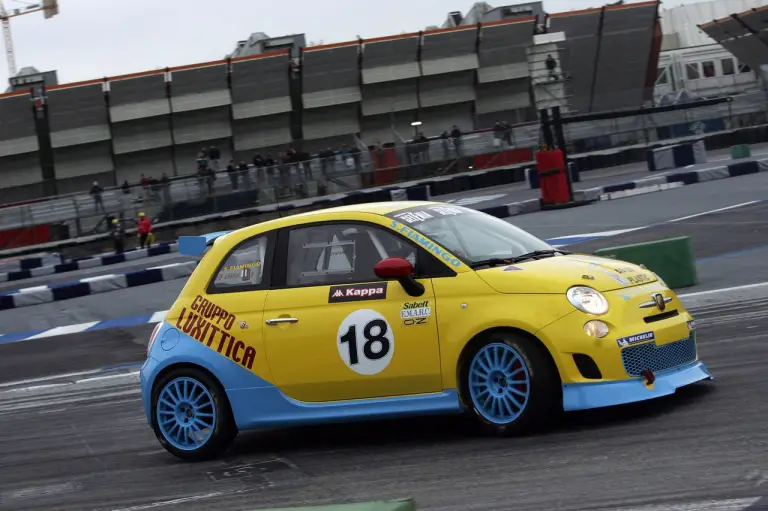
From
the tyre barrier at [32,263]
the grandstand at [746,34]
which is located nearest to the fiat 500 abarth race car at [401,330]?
the tyre barrier at [32,263]

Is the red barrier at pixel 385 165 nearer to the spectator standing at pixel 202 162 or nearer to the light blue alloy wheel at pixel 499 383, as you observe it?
the spectator standing at pixel 202 162

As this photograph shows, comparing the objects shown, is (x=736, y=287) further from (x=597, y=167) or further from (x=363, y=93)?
(x=363, y=93)

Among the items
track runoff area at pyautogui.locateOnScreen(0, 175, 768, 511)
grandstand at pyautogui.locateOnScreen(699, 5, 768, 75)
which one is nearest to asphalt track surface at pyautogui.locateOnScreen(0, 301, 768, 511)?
track runoff area at pyautogui.locateOnScreen(0, 175, 768, 511)

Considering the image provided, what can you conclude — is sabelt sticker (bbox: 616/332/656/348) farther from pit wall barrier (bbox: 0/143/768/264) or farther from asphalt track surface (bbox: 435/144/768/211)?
asphalt track surface (bbox: 435/144/768/211)

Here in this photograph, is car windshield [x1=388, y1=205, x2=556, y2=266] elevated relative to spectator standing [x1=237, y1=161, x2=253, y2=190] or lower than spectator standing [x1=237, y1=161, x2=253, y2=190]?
lower

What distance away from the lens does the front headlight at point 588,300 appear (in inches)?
259

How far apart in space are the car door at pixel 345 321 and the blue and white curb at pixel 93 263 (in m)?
24.7

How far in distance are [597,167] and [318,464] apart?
3249cm

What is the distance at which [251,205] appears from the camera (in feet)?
118

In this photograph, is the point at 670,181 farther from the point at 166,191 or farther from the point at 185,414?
the point at 185,414

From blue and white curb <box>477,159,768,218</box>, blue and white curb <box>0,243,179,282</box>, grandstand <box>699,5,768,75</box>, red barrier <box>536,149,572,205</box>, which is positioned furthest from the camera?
grandstand <box>699,5,768,75</box>

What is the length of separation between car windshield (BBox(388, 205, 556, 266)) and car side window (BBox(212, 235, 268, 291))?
2.96 feet

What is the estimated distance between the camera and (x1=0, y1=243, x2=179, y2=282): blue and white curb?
30.9m

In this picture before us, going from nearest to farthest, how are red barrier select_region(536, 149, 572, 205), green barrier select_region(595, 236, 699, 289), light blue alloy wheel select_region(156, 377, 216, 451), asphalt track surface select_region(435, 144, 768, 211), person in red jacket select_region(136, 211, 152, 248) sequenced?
light blue alloy wheel select_region(156, 377, 216, 451), green barrier select_region(595, 236, 699, 289), red barrier select_region(536, 149, 572, 205), asphalt track surface select_region(435, 144, 768, 211), person in red jacket select_region(136, 211, 152, 248)
